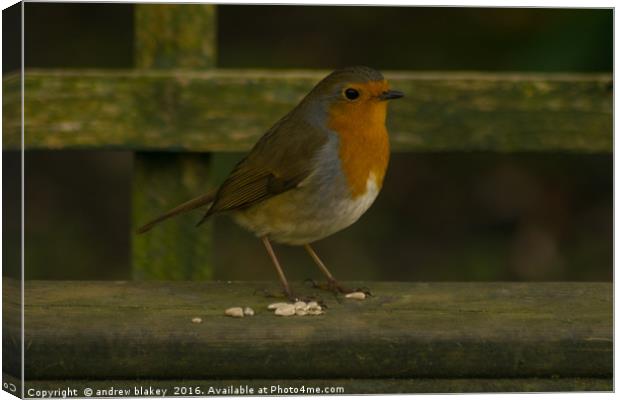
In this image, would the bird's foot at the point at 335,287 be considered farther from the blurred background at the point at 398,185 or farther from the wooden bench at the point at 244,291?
the blurred background at the point at 398,185

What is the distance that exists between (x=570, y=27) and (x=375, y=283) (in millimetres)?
1226

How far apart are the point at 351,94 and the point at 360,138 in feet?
→ 0.41

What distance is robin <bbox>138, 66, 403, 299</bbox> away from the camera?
3.89 metres

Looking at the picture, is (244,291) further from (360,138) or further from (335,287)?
(360,138)

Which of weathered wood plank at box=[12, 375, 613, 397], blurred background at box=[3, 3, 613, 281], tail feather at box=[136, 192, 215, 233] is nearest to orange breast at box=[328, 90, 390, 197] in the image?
tail feather at box=[136, 192, 215, 233]

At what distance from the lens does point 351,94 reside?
3.89 metres

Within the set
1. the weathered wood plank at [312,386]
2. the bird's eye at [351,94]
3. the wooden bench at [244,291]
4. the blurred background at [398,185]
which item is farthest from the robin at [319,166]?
the blurred background at [398,185]

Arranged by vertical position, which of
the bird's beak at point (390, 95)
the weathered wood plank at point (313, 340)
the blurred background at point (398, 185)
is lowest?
the weathered wood plank at point (313, 340)

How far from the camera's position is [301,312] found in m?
3.70

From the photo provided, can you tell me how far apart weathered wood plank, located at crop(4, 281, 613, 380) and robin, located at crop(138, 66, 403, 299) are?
0.28 meters

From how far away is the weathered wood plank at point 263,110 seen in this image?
162 inches

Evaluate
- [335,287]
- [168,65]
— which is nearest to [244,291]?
[335,287]

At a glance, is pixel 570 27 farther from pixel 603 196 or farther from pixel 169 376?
pixel 169 376

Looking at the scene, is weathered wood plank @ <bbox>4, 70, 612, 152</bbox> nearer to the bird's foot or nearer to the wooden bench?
the wooden bench
